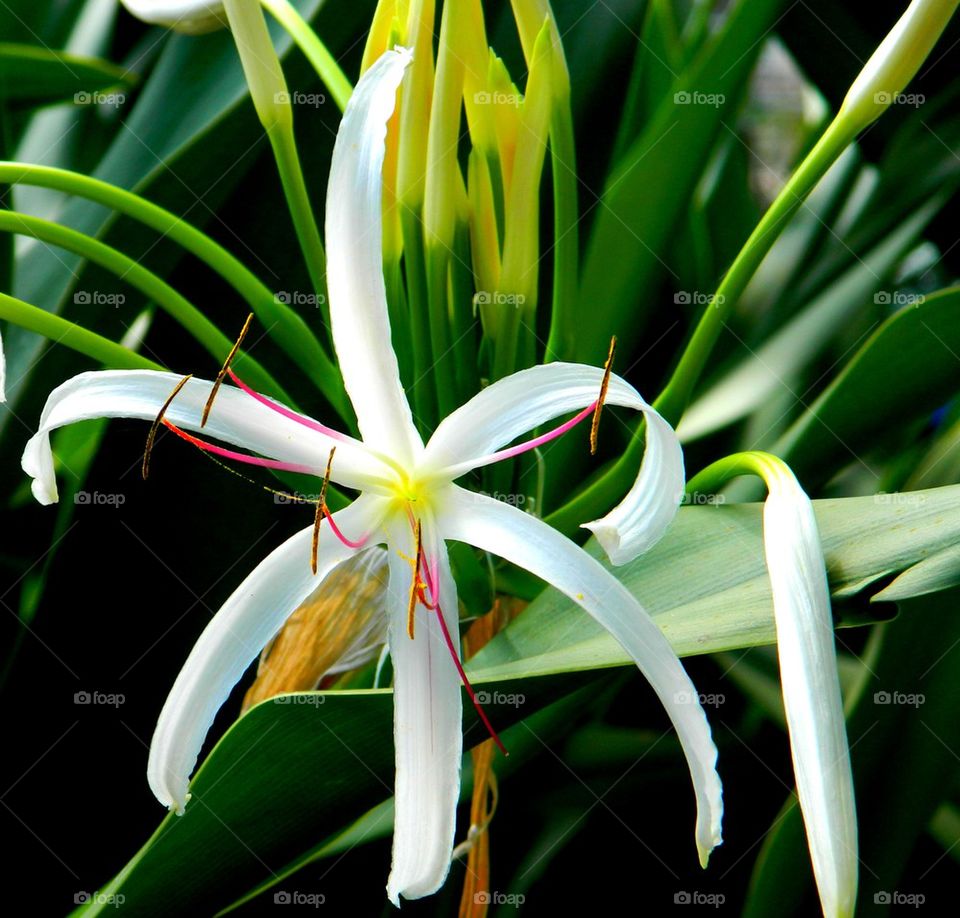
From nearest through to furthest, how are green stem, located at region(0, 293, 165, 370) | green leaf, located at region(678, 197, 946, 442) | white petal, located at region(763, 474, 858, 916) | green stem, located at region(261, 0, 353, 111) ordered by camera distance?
white petal, located at region(763, 474, 858, 916)
green stem, located at region(0, 293, 165, 370)
green stem, located at region(261, 0, 353, 111)
green leaf, located at region(678, 197, 946, 442)

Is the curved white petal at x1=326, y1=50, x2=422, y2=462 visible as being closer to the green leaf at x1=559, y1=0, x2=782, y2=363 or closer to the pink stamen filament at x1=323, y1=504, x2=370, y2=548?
the pink stamen filament at x1=323, y1=504, x2=370, y2=548

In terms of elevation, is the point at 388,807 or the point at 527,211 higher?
the point at 527,211

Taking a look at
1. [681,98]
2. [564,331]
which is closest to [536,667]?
[564,331]

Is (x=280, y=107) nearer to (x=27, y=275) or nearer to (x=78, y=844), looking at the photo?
(x=27, y=275)

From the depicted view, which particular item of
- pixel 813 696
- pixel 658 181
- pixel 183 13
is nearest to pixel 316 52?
pixel 183 13

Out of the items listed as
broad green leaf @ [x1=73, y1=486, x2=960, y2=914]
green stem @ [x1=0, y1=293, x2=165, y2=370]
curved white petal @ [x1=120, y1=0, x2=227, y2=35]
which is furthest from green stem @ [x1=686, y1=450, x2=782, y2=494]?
curved white petal @ [x1=120, y1=0, x2=227, y2=35]

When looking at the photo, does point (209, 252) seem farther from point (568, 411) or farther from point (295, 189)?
point (568, 411)

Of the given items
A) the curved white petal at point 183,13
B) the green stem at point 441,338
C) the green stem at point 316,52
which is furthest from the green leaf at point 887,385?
the curved white petal at point 183,13
